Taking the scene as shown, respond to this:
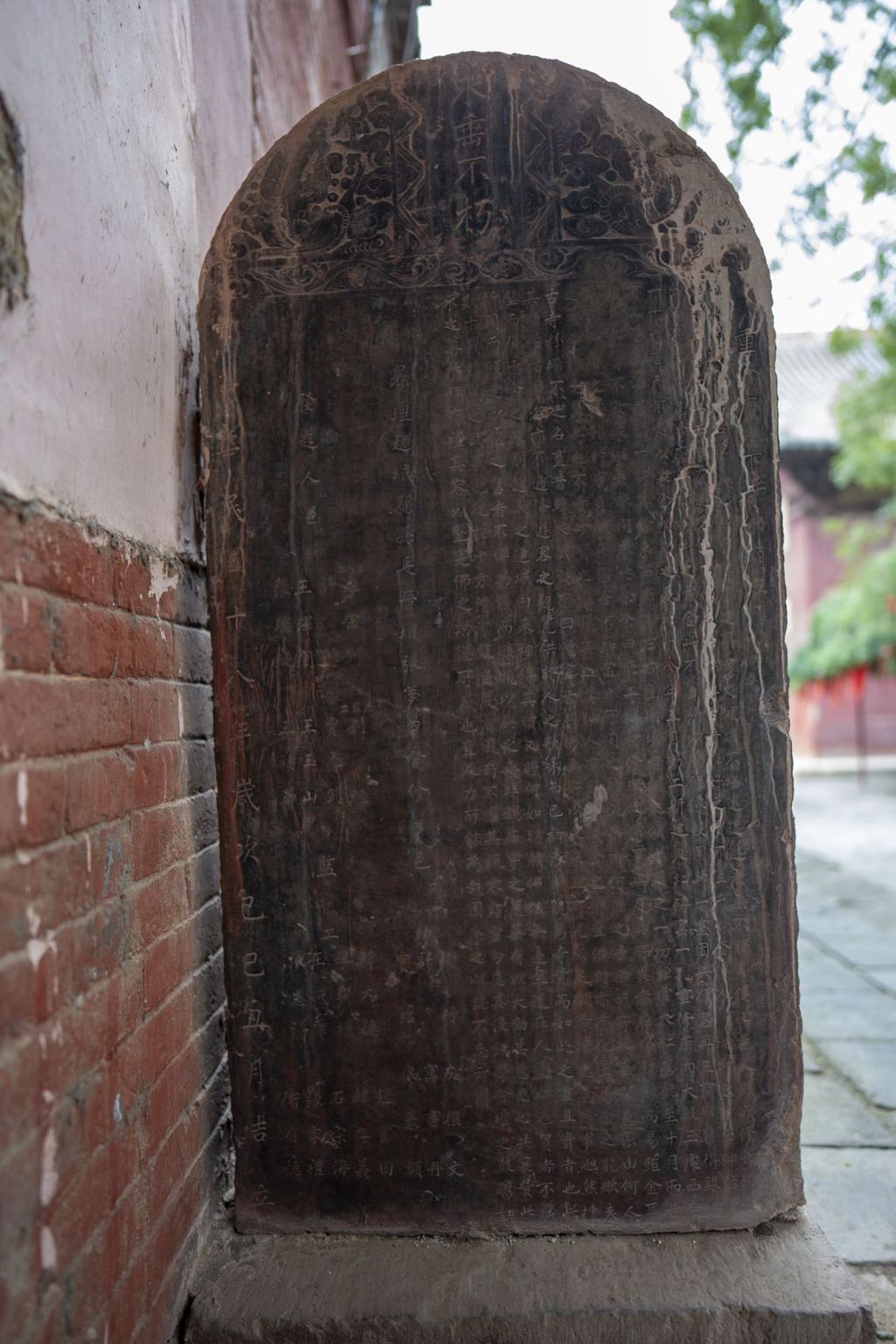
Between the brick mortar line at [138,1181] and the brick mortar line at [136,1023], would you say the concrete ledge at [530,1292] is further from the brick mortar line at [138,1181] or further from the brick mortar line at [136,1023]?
the brick mortar line at [136,1023]

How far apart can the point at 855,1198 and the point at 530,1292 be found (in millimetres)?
1074

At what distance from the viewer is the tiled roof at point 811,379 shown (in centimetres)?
1859

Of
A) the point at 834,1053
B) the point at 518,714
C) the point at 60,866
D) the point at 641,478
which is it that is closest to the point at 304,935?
the point at 518,714

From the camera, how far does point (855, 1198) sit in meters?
2.42

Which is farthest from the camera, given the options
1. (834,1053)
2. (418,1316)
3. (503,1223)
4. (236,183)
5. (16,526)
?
(834,1053)

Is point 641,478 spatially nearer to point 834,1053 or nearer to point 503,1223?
point 503,1223

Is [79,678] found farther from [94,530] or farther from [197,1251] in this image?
[197,1251]

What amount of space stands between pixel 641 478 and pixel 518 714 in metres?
0.51

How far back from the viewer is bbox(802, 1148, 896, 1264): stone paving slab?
2215mm

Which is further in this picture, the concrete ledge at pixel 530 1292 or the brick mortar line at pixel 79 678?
the concrete ledge at pixel 530 1292

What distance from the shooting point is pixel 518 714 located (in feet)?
6.34

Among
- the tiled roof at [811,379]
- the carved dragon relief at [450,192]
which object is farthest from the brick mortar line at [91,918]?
the tiled roof at [811,379]

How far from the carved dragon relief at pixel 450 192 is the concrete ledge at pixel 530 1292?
5.86 ft

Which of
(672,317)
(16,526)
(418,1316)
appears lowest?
(418,1316)
